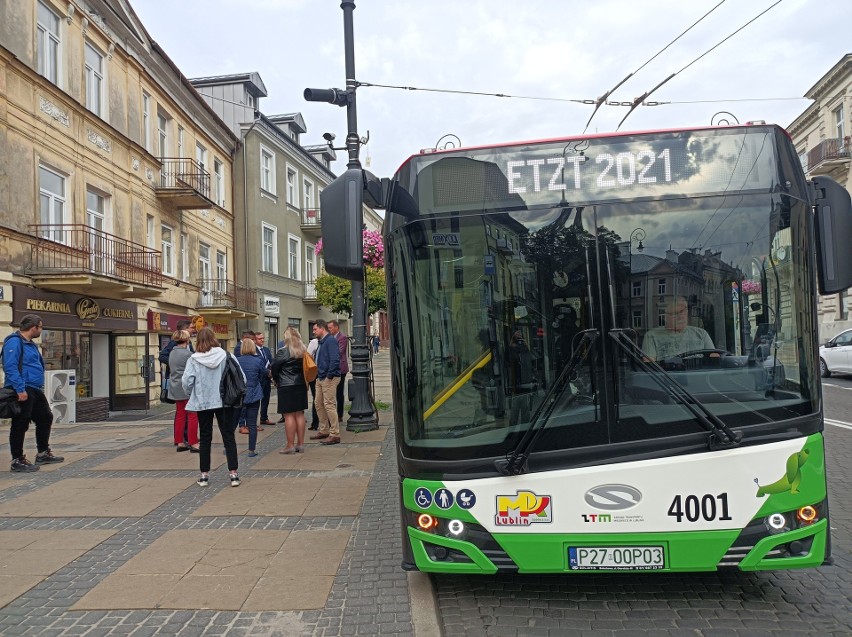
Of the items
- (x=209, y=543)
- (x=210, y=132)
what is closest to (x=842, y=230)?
(x=209, y=543)

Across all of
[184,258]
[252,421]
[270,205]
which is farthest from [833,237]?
[270,205]

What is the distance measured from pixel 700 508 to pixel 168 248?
1978cm

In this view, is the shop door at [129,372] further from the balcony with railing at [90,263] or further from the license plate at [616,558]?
the license plate at [616,558]

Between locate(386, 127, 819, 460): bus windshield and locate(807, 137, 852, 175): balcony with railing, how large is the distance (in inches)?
1250

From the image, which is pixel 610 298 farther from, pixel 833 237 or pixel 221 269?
pixel 221 269

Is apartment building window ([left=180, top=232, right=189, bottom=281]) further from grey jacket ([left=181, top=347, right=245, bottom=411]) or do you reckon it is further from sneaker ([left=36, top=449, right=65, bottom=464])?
grey jacket ([left=181, top=347, right=245, bottom=411])

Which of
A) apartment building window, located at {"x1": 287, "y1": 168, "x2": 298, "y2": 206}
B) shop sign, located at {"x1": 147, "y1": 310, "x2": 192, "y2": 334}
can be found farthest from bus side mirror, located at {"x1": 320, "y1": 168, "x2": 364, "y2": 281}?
apartment building window, located at {"x1": 287, "y1": 168, "x2": 298, "y2": 206}

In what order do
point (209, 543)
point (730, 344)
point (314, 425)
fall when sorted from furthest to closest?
point (314, 425) → point (209, 543) → point (730, 344)

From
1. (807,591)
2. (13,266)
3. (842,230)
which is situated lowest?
(807,591)

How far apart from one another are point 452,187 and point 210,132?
75.4 ft

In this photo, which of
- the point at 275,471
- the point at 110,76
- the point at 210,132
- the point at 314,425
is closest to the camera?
the point at 275,471

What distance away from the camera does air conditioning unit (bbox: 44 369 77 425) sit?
12586 mm

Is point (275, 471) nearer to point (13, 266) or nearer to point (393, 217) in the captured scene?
point (393, 217)

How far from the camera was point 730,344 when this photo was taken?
359cm
